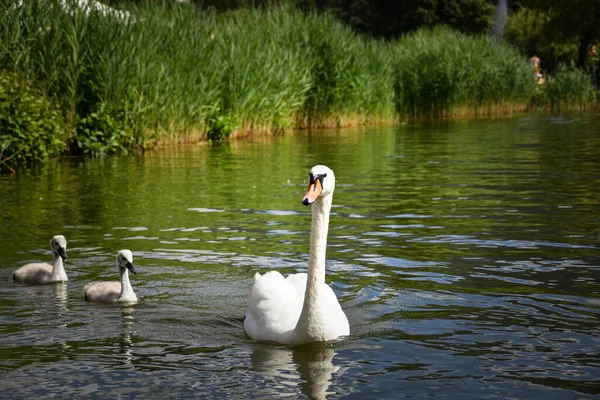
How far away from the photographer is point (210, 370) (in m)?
6.17

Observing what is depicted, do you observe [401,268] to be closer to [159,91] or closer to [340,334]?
[340,334]

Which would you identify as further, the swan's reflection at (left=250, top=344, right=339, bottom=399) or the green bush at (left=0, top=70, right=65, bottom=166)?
the green bush at (left=0, top=70, right=65, bottom=166)

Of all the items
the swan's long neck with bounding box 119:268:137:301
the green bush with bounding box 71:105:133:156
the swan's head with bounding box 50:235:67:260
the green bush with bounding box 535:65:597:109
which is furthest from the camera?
the green bush with bounding box 535:65:597:109

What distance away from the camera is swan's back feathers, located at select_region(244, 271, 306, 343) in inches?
269

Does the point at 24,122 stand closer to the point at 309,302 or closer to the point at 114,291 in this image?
the point at 114,291

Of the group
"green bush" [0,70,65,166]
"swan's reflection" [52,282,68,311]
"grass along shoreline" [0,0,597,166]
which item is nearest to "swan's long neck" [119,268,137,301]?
"swan's reflection" [52,282,68,311]

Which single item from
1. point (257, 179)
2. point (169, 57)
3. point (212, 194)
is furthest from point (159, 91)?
point (212, 194)

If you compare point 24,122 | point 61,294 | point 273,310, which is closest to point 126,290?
point 61,294

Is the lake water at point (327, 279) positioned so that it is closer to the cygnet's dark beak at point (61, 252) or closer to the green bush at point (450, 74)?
the cygnet's dark beak at point (61, 252)

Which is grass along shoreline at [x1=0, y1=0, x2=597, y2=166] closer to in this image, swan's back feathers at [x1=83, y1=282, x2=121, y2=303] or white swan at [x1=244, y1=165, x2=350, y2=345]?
swan's back feathers at [x1=83, y1=282, x2=121, y2=303]

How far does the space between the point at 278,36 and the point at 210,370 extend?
73.1ft

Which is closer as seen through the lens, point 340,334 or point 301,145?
point 340,334

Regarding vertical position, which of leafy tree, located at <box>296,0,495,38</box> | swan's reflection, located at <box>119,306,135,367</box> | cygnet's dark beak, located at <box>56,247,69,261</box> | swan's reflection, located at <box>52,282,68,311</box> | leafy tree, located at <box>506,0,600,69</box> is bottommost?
swan's reflection, located at <box>119,306,135,367</box>

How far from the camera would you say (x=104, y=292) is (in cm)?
806
